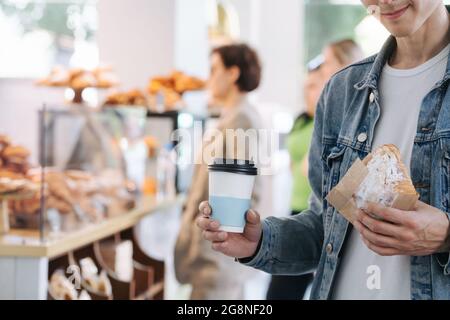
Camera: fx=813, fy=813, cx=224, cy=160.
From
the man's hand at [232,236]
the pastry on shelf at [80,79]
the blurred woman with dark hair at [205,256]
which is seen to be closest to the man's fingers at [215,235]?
the man's hand at [232,236]

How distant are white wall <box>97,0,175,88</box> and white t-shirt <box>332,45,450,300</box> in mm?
4351

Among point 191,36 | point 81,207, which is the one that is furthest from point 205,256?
point 191,36

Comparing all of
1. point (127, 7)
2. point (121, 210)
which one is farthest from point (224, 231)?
point (127, 7)

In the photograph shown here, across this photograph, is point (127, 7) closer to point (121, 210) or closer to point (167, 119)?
point (167, 119)

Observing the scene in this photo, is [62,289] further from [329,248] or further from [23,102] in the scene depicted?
[23,102]

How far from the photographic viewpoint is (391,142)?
4.94 feet

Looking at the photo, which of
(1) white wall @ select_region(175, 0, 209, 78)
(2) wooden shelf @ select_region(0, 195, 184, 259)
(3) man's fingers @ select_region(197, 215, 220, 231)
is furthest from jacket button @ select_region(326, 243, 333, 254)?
(1) white wall @ select_region(175, 0, 209, 78)

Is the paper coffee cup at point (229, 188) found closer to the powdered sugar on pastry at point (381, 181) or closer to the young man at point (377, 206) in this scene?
the young man at point (377, 206)

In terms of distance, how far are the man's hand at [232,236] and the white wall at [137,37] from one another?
4306mm

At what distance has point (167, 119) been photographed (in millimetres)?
4559

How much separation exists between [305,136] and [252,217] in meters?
2.91

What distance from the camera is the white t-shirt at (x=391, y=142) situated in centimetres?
146

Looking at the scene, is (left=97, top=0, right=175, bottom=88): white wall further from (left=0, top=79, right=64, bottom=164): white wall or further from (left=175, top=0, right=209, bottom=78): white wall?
(left=0, top=79, right=64, bottom=164): white wall
